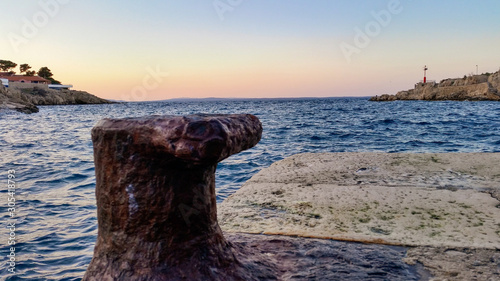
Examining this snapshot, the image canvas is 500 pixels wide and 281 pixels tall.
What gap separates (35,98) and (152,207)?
75345 millimetres

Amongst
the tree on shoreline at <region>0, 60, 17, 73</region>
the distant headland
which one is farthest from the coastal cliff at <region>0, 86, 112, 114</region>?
the tree on shoreline at <region>0, 60, 17, 73</region>

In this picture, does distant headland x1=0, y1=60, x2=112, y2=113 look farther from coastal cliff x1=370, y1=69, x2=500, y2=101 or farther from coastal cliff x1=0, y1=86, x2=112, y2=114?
coastal cliff x1=370, y1=69, x2=500, y2=101

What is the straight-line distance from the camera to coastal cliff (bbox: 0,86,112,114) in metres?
39.4

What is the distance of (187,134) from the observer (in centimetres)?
119

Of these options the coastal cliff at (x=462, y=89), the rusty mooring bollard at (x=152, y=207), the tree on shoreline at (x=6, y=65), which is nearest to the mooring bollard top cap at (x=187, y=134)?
the rusty mooring bollard at (x=152, y=207)

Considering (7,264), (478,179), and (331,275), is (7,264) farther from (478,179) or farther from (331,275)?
(478,179)

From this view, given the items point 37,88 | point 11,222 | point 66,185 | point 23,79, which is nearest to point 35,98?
point 37,88

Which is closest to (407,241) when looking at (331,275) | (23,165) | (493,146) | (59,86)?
(331,275)

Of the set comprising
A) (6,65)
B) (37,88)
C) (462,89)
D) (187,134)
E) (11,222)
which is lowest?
(11,222)

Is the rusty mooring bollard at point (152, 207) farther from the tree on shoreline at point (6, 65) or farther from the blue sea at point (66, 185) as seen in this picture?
the tree on shoreline at point (6, 65)

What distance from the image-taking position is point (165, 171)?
139 cm

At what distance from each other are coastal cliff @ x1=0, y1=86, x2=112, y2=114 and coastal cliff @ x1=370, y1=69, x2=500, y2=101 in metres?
66.7

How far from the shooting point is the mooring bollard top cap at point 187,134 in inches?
46.6

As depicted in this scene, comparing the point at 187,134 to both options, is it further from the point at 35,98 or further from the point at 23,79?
the point at 23,79
